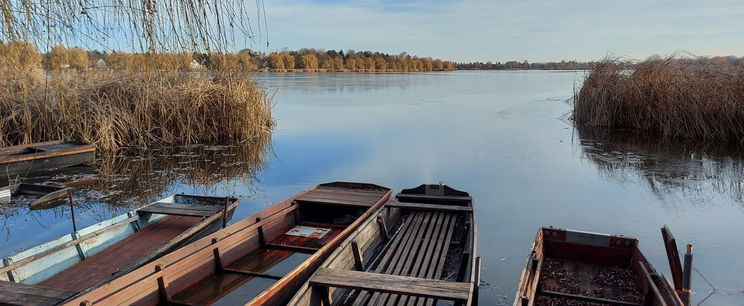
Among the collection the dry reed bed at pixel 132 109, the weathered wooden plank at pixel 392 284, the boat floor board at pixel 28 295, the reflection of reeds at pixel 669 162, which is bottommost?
the reflection of reeds at pixel 669 162

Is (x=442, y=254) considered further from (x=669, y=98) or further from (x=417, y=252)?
(x=669, y=98)

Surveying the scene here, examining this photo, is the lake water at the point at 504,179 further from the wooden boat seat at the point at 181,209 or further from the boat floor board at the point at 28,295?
the boat floor board at the point at 28,295

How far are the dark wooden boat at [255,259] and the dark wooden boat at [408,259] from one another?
11.4 inches

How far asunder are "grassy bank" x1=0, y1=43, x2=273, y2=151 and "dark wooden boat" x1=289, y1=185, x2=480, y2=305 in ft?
23.1

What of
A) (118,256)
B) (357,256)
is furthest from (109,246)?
(357,256)

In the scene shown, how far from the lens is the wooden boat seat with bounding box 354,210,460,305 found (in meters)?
4.51

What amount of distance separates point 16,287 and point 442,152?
34.3ft

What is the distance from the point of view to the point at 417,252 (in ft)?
18.9

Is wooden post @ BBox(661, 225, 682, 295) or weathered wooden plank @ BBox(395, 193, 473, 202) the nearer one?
wooden post @ BBox(661, 225, 682, 295)

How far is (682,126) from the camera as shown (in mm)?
14547

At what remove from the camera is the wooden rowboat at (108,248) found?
467 cm

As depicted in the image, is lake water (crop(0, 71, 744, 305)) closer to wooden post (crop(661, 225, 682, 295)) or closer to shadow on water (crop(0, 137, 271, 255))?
shadow on water (crop(0, 137, 271, 255))

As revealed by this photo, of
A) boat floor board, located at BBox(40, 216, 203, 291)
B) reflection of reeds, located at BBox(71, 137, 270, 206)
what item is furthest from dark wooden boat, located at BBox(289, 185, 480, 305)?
reflection of reeds, located at BBox(71, 137, 270, 206)

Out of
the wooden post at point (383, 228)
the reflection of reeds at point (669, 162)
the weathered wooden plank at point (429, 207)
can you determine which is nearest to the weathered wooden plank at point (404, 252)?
the weathered wooden plank at point (429, 207)
